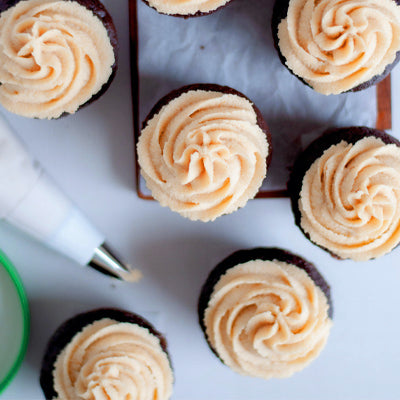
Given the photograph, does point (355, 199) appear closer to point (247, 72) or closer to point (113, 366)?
point (247, 72)

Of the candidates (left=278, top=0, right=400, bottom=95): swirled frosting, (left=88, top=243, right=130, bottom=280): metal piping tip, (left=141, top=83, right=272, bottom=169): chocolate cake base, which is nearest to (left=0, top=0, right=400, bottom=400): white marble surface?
(left=88, top=243, right=130, bottom=280): metal piping tip

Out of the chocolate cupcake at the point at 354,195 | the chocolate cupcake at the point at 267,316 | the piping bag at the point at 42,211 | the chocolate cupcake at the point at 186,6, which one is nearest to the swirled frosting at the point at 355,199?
the chocolate cupcake at the point at 354,195

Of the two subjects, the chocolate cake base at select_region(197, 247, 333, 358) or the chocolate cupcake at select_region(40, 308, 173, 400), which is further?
the chocolate cake base at select_region(197, 247, 333, 358)

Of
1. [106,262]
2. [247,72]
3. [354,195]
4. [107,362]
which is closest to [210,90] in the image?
[247,72]

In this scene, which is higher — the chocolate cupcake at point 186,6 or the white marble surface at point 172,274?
the chocolate cupcake at point 186,6

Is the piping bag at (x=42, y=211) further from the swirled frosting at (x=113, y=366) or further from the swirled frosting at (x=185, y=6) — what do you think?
the swirled frosting at (x=185, y=6)

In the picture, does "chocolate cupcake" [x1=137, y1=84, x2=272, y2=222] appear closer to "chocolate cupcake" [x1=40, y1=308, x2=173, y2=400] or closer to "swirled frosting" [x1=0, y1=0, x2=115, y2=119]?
"swirled frosting" [x1=0, y1=0, x2=115, y2=119]
